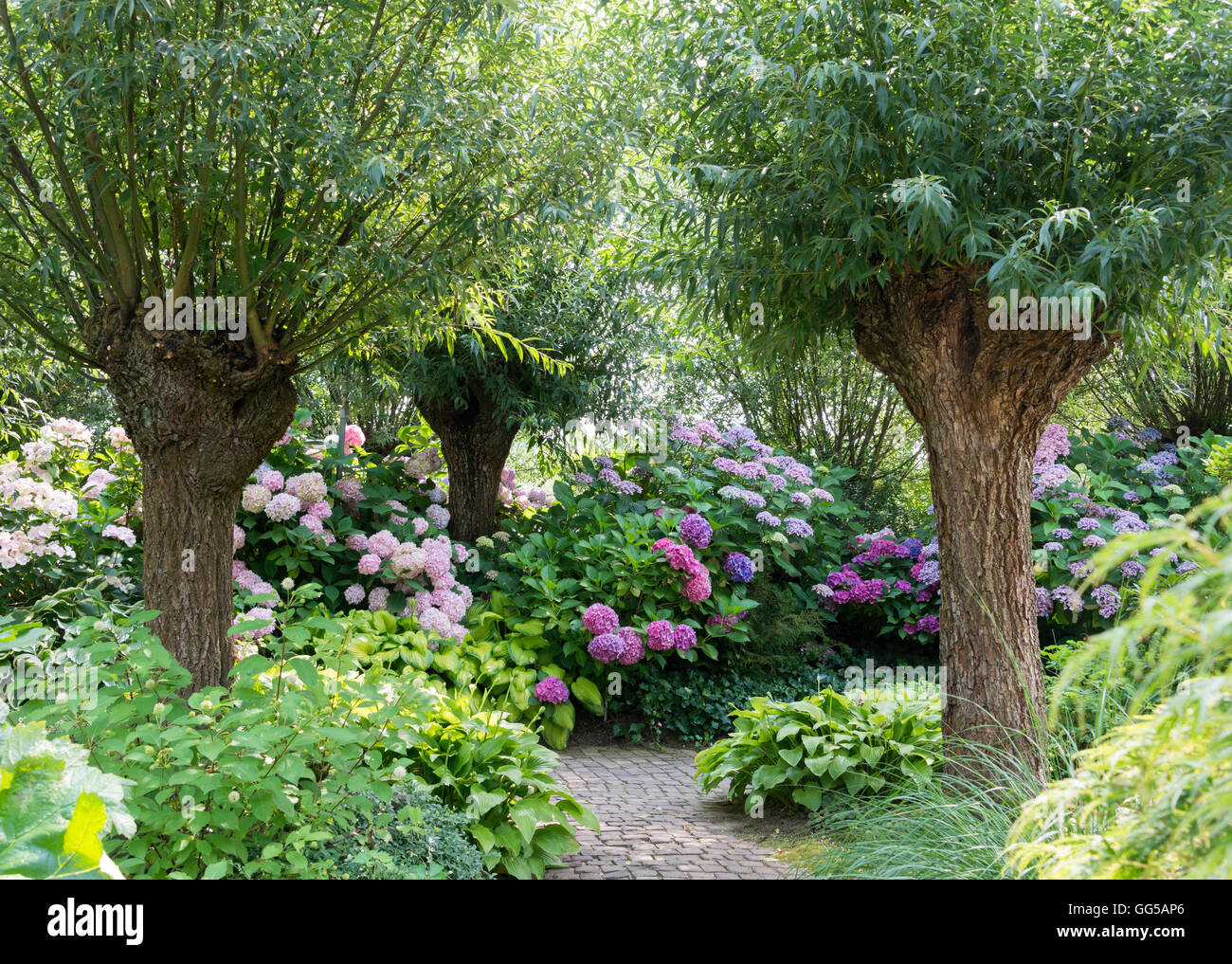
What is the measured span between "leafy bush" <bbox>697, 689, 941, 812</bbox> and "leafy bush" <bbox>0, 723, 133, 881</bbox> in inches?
134

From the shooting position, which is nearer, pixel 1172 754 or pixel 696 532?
pixel 1172 754

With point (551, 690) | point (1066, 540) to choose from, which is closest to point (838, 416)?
point (1066, 540)

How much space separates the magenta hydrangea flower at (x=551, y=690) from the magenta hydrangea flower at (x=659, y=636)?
684 millimetres

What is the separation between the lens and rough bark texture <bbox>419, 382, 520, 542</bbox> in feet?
26.3

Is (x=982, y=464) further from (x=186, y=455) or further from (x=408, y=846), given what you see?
(x=186, y=455)

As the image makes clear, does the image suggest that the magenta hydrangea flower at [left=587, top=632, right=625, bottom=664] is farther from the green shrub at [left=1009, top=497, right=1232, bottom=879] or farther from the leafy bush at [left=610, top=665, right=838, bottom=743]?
the green shrub at [left=1009, top=497, right=1232, bottom=879]

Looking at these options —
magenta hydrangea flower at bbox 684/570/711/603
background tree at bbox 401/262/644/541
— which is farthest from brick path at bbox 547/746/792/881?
background tree at bbox 401/262/644/541

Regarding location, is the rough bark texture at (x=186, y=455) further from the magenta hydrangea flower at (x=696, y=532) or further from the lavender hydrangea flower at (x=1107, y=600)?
the lavender hydrangea flower at (x=1107, y=600)

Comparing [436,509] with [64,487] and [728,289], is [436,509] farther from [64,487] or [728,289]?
[728,289]

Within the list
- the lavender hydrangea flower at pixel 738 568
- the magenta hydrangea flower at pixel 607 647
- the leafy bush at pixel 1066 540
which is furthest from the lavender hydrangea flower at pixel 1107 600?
the magenta hydrangea flower at pixel 607 647

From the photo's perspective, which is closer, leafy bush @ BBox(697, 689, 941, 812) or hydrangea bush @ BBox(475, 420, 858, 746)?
leafy bush @ BBox(697, 689, 941, 812)

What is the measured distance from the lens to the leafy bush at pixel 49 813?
1.31m

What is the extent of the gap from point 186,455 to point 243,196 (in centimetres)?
112

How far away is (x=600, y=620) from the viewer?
6.08 meters
